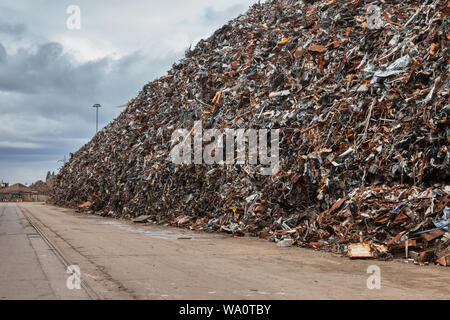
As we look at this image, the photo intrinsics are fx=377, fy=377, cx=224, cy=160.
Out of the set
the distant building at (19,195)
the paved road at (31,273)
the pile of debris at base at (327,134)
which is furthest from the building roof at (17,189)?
the paved road at (31,273)

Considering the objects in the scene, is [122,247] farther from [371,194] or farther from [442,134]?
[442,134]

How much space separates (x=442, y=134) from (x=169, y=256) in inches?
245

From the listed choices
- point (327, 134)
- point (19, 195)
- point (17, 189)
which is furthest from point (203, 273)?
point (17, 189)

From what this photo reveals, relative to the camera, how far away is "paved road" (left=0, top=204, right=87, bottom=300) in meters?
4.47

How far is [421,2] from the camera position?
1183cm

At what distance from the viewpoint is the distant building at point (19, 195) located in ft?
183

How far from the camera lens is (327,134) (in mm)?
10266

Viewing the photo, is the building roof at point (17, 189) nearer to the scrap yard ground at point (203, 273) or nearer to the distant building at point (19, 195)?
the distant building at point (19, 195)

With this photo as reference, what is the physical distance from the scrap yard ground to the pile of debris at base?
3.58ft

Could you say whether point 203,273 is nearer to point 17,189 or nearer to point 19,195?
point 19,195

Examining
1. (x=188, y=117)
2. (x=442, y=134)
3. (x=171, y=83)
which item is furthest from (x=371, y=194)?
(x=171, y=83)

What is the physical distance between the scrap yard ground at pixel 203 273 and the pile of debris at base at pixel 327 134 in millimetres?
1090

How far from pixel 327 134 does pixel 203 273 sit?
235 inches

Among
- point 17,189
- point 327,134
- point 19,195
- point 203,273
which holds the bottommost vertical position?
point 19,195
